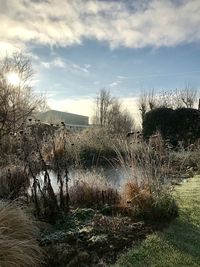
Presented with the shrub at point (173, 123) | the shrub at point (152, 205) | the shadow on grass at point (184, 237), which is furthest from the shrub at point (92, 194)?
the shrub at point (173, 123)

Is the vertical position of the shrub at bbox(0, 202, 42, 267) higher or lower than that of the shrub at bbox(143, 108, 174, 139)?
lower

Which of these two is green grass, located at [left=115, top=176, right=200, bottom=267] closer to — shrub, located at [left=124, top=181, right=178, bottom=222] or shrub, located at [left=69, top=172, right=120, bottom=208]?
shrub, located at [left=124, top=181, right=178, bottom=222]

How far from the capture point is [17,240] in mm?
3973

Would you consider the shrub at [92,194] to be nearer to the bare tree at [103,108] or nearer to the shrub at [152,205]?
the shrub at [152,205]

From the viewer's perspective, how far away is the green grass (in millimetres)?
3887

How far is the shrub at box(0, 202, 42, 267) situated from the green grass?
0.89 m

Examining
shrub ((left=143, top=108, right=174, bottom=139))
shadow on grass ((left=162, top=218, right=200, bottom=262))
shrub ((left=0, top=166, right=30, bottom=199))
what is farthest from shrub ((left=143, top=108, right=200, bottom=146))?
shadow on grass ((left=162, top=218, right=200, bottom=262))

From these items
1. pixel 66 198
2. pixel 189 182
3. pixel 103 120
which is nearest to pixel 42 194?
pixel 66 198

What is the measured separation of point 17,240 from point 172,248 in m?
1.72

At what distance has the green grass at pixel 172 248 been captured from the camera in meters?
3.89

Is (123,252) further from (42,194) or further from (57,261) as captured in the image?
(42,194)

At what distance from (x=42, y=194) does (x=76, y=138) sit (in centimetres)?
1169

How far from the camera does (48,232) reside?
489cm

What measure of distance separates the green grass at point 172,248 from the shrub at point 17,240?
0.89 meters
